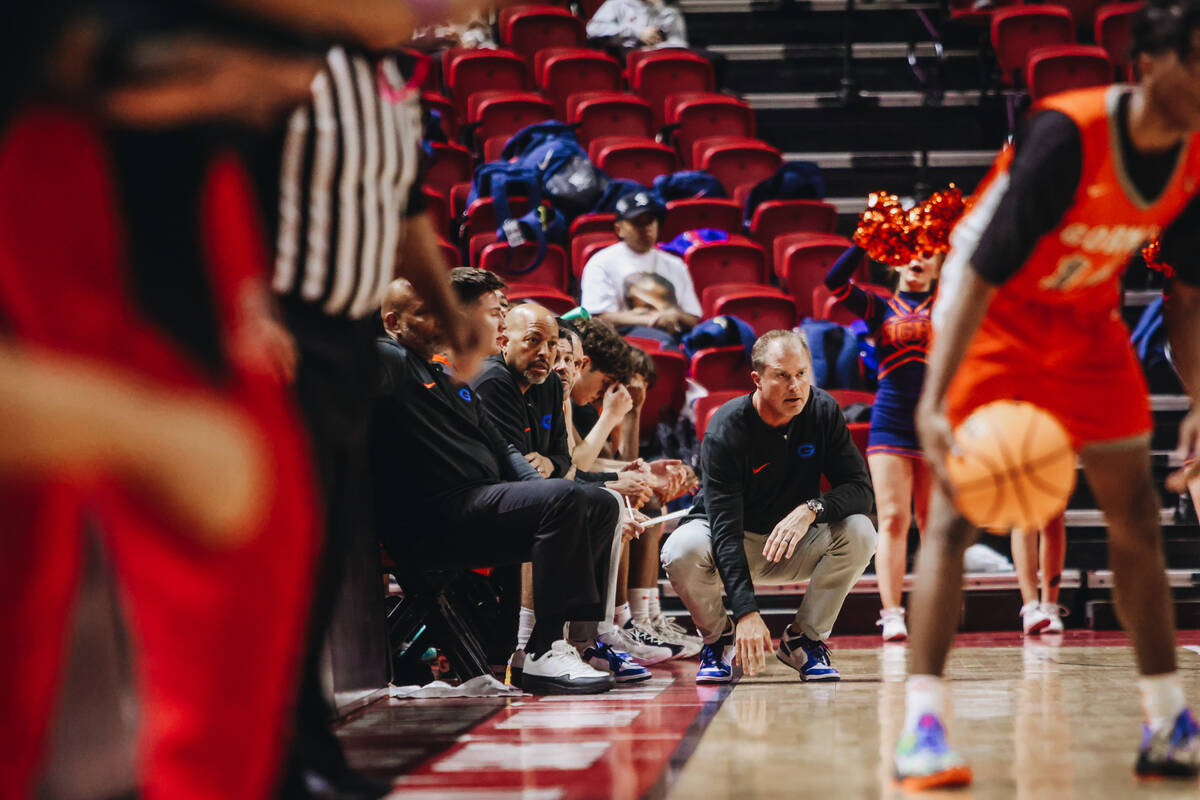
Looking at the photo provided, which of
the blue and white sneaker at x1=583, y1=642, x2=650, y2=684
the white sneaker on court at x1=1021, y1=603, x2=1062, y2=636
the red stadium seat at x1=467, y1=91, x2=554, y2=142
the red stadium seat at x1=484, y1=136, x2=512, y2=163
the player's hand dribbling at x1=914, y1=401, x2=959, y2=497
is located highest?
the red stadium seat at x1=467, y1=91, x2=554, y2=142

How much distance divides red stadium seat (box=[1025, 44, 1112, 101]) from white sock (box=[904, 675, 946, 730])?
306 inches

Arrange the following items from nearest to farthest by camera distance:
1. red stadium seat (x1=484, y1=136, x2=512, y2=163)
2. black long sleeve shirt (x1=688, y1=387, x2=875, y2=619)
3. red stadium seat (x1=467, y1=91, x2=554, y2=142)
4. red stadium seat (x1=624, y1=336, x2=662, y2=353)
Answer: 1. black long sleeve shirt (x1=688, y1=387, x2=875, y2=619)
2. red stadium seat (x1=624, y1=336, x2=662, y2=353)
3. red stadium seat (x1=484, y1=136, x2=512, y2=163)
4. red stadium seat (x1=467, y1=91, x2=554, y2=142)

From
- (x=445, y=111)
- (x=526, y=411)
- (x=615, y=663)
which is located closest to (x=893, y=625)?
(x=615, y=663)

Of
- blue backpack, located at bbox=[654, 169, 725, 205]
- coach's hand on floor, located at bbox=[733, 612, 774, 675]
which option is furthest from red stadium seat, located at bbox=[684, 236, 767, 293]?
coach's hand on floor, located at bbox=[733, 612, 774, 675]

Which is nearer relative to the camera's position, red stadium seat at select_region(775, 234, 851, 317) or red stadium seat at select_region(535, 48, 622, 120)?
red stadium seat at select_region(775, 234, 851, 317)

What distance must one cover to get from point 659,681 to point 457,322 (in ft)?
8.33

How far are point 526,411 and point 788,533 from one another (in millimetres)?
1095

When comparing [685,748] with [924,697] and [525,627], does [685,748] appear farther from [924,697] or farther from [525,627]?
[525,627]

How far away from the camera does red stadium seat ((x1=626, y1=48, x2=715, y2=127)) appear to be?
10148 millimetres

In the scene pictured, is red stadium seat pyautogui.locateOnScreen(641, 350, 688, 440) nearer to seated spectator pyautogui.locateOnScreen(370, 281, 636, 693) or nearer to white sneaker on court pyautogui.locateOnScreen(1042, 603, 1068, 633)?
white sneaker on court pyautogui.locateOnScreen(1042, 603, 1068, 633)

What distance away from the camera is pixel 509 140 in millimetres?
8555

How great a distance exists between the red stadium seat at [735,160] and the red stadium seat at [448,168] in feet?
5.54

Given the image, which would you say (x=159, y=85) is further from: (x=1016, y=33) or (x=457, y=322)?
(x=1016, y=33)

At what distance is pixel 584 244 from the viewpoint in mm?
8141
